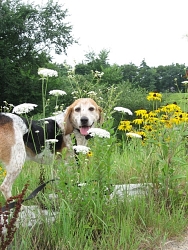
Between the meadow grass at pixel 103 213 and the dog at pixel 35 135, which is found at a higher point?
the dog at pixel 35 135

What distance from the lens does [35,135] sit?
16.3 ft

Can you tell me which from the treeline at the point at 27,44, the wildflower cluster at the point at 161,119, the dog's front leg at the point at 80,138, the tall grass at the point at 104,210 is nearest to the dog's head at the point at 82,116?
the dog's front leg at the point at 80,138

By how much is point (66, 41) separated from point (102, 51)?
→ 19.1 metres

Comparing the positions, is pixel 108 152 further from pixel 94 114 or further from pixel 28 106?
pixel 94 114

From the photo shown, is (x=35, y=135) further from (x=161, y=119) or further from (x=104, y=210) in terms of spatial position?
(x=104, y=210)

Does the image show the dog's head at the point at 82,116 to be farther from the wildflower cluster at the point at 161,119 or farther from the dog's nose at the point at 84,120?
the wildflower cluster at the point at 161,119

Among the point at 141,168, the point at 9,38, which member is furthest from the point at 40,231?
the point at 9,38

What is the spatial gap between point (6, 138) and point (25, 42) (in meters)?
22.5

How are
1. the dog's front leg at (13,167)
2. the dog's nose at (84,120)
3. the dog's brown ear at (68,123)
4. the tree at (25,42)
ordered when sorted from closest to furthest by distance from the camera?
the dog's front leg at (13,167) → the dog's nose at (84,120) → the dog's brown ear at (68,123) → the tree at (25,42)

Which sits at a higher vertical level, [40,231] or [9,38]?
[9,38]

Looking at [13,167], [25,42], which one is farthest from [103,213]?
[25,42]

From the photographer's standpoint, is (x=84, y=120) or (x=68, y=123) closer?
(x=84, y=120)

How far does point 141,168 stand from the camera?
444cm

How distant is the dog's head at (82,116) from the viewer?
499 cm
